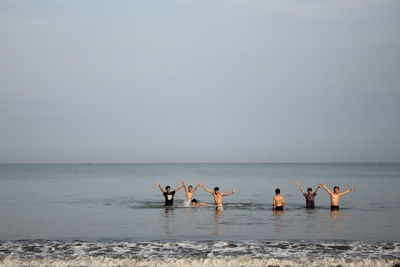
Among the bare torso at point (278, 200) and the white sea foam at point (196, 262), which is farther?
the bare torso at point (278, 200)

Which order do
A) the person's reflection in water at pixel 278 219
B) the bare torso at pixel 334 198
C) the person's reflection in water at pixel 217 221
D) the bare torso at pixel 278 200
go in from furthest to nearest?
the bare torso at pixel 334 198
the bare torso at pixel 278 200
the person's reflection in water at pixel 278 219
the person's reflection in water at pixel 217 221

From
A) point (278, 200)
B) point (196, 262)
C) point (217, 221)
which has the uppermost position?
point (278, 200)

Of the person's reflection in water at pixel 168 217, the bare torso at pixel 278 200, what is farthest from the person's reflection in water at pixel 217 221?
the bare torso at pixel 278 200

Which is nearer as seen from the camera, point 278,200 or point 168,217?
point 168,217

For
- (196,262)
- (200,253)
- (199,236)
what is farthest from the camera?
(199,236)

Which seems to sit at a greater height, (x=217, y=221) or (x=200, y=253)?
(x=217, y=221)

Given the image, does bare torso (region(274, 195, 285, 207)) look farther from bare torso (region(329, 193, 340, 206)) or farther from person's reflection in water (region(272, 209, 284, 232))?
bare torso (region(329, 193, 340, 206))

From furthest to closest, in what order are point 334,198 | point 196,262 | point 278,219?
point 334,198, point 278,219, point 196,262

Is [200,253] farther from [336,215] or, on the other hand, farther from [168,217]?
[336,215]

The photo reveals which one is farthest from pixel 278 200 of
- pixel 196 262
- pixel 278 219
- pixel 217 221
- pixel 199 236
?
pixel 196 262

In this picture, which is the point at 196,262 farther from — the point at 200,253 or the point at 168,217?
the point at 168,217

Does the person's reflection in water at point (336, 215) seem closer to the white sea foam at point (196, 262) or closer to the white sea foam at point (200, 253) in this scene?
the white sea foam at point (200, 253)

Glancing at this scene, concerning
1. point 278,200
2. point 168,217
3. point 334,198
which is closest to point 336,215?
point 334,198

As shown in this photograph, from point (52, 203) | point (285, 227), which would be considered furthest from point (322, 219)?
point (52, 203)
